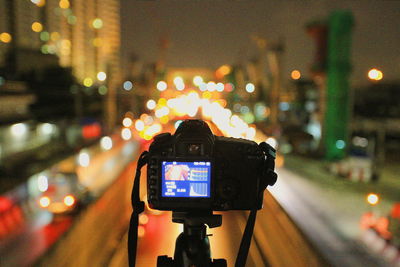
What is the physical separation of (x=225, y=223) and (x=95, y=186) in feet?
48.5

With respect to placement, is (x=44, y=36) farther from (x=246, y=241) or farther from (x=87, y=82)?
(x=246, y=241)

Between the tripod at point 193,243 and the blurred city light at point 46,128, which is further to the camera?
the blurred city light at point 46,128

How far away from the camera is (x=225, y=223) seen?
4074mm

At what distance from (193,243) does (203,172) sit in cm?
40

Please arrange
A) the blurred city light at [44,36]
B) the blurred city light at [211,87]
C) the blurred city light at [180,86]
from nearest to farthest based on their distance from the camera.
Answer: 1. the blurred city light at [180,86]
2. the blurred city light at [211,87]
3. the blurred city light at [44,36]

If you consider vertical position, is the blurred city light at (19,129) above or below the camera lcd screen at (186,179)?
below

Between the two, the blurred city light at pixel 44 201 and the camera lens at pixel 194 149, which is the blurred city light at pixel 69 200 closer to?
the blurred city light at pixel 44 201

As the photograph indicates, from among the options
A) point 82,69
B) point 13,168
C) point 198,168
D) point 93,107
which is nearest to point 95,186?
point 13,168

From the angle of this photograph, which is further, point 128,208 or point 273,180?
point 128,208

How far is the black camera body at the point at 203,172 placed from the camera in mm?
2189

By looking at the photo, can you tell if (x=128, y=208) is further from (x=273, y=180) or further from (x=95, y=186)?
(x=95, y=186)

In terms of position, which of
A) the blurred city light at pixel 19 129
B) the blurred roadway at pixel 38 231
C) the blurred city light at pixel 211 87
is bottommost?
the blurred roadway at pixel 38 231

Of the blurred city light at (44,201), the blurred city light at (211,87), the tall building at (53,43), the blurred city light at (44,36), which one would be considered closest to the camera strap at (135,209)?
the blurred city light at (211,87)

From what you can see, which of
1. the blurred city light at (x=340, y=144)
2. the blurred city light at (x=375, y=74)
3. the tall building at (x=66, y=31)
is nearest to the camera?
the tall building at (x=66, y=31)
